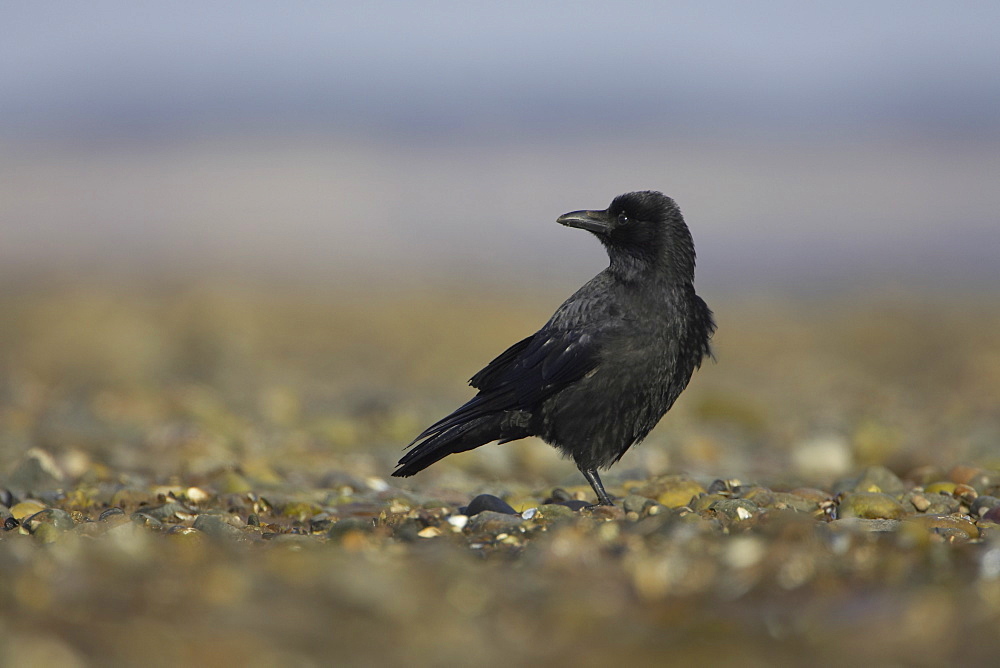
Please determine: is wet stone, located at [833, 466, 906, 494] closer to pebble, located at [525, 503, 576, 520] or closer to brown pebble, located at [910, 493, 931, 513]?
brown pebble, located at [910, 493, 931, 513]

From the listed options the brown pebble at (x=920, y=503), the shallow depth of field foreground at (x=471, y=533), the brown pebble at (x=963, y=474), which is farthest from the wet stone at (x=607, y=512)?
the brown pebble at (x=963, y=474)

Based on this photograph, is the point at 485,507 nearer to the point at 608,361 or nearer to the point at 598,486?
the point at 598,486

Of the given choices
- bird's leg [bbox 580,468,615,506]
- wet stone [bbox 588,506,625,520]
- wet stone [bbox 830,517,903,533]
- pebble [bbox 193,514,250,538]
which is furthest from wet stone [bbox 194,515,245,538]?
wet stone [bbox 830,517,903,533]

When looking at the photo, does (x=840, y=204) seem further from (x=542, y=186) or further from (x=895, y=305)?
(x=895, y=305)

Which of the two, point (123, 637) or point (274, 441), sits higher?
point (123, 637)

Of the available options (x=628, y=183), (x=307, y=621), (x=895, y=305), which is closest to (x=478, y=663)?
(x=307, y=621)

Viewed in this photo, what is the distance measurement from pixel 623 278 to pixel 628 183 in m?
92.3

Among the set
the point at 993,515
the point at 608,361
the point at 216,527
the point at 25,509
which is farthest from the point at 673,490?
the point at 25,509

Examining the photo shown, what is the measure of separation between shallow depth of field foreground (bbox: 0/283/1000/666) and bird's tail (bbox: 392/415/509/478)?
24cm

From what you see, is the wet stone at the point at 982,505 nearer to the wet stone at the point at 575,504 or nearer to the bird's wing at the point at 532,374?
the wet stone at the point at 575,504

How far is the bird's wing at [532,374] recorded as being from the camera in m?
6.34

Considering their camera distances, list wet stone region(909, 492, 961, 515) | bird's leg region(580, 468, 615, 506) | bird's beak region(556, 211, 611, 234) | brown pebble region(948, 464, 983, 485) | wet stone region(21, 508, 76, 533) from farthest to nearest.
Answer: brown pebble region(948, 464, 983, 485)
bird's beak region(556, 211, 611, 234)
bird's leg region(580, 468, 615, 506)
wet stone region(909, 492, 961, 515)
wet stone region(21, 508, 76, 533)

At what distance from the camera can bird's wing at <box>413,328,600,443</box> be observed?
20.8ft

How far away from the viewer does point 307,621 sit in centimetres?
341
